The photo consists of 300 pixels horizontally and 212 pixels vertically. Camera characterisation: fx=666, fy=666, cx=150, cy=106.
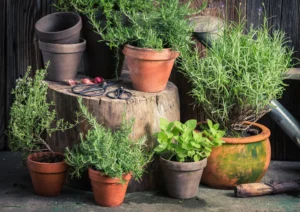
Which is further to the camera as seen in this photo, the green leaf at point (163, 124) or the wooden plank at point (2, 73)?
the wooden plank at point (2, 73)

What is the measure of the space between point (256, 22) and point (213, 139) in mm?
1144

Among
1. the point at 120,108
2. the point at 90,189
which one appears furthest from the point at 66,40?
the point at 90,189

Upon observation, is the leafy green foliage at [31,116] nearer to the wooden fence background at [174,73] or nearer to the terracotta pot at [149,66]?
the terracotta pot at [149,66]

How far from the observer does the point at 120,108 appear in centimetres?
460

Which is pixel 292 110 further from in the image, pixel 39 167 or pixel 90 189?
pixel 39 167

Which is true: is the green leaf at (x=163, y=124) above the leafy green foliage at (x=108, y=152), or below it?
above

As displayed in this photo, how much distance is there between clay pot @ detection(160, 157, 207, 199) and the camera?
4.59 metres

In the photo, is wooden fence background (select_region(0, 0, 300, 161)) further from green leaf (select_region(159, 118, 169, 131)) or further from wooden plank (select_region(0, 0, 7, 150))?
green leaf (select_region(159, 118, 169, 131))

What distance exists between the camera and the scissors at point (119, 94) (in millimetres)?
4668

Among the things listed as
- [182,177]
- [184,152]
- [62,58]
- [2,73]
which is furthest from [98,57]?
[182,177]

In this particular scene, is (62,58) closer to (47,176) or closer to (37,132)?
(37,132)

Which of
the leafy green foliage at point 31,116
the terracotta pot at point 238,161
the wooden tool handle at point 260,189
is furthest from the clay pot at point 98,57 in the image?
the wooden tool handle at point 260,189

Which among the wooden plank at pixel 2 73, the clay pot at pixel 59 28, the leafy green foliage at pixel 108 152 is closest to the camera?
the leafy green foliage at pixel 108 152

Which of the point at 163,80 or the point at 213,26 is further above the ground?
the point at 213,26
